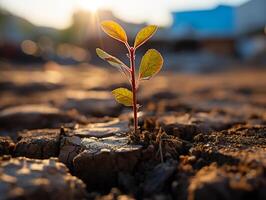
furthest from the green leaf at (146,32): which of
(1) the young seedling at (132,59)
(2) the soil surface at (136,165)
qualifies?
(2) the soil surface at (136,165)

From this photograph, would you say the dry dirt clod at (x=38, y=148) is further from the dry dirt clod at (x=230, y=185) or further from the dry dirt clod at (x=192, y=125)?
the dry dirt clod at (x=230, y=185)

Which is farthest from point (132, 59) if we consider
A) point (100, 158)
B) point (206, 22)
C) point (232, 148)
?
point (206, 22)

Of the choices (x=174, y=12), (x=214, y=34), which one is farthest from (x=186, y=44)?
(x=174, y=12)

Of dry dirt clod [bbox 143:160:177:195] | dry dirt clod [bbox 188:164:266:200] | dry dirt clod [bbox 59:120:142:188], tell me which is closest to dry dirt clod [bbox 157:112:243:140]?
dry dirt clod [bbox 59:120:142:188]

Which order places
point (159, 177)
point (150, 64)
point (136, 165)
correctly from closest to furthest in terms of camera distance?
point (159, 177) → point (136, 165) → point (150, 64)

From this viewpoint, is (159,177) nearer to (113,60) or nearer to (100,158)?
(100,158)

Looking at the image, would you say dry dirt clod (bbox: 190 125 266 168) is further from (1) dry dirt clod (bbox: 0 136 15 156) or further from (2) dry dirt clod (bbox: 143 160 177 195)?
(1) dry dirt clod (bbox: 0 136 15 156)
